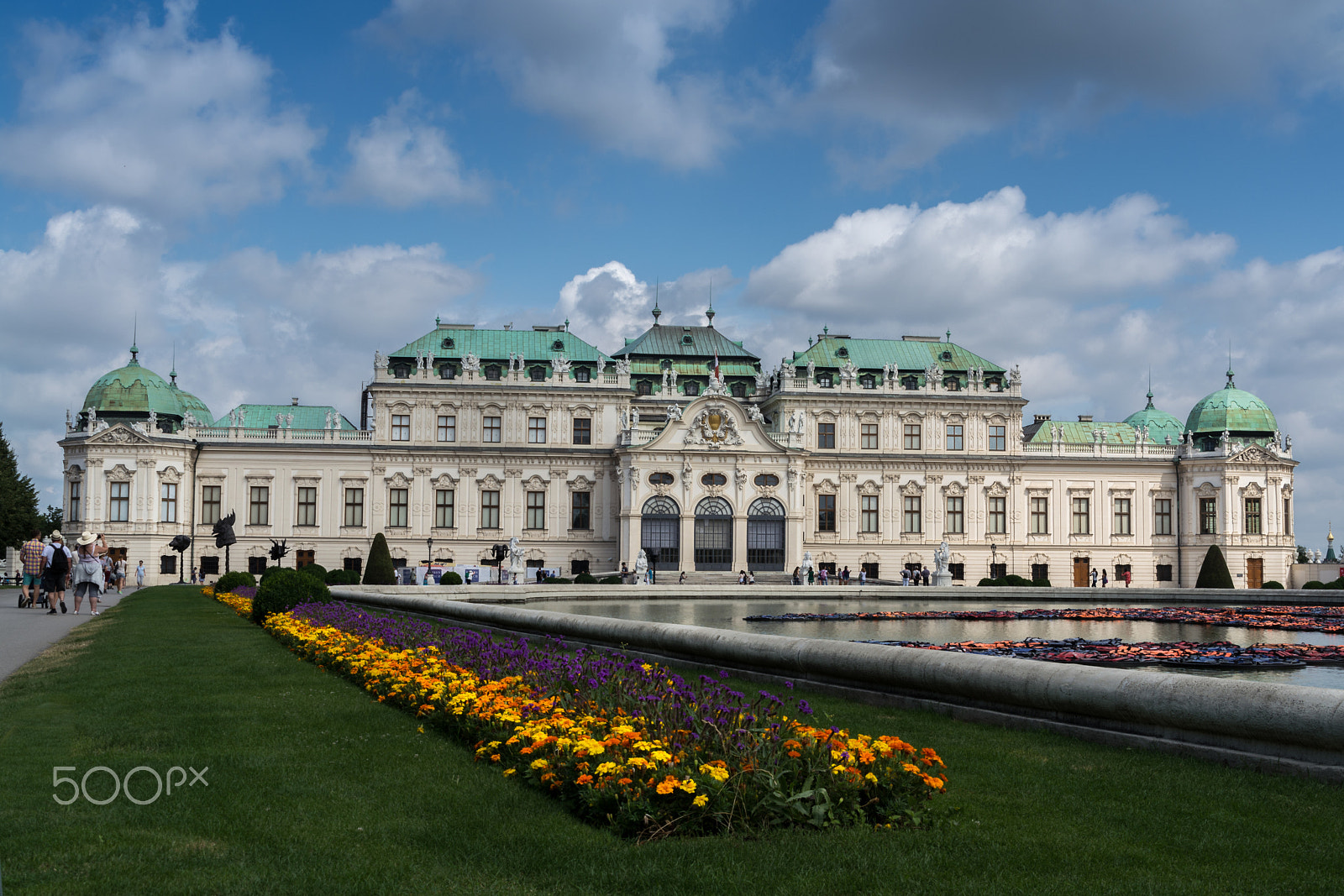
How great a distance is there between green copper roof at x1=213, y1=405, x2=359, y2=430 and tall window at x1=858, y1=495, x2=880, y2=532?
102 feet

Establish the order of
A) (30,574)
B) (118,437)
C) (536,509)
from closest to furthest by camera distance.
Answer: (30,574) → (118,437) → (536,509)

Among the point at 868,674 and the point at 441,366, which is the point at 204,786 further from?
the point at 441,366

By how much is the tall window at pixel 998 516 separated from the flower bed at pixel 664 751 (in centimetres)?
6357

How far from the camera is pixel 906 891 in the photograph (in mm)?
6027

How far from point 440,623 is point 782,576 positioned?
43870mm

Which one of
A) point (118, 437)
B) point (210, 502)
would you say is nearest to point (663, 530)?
point (210, 502)

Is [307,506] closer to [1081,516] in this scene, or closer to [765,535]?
[765,535]

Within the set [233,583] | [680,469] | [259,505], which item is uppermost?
[680,469]

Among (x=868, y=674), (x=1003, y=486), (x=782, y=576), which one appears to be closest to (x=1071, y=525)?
(x=1003, y=486)

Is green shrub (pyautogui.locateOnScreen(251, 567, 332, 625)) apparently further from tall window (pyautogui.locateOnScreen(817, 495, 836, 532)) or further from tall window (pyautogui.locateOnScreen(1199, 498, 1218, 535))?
tall window (pyautogui.locateOnScreen(1199, 498, 1218, 535))

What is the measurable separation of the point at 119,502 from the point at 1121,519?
195 ft

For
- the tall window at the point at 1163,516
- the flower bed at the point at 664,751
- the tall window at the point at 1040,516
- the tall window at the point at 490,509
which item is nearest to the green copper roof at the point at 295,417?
the tall window at the point at 490,509

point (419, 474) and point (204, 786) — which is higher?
point (419, 474)

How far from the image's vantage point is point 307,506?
68.9 meters
